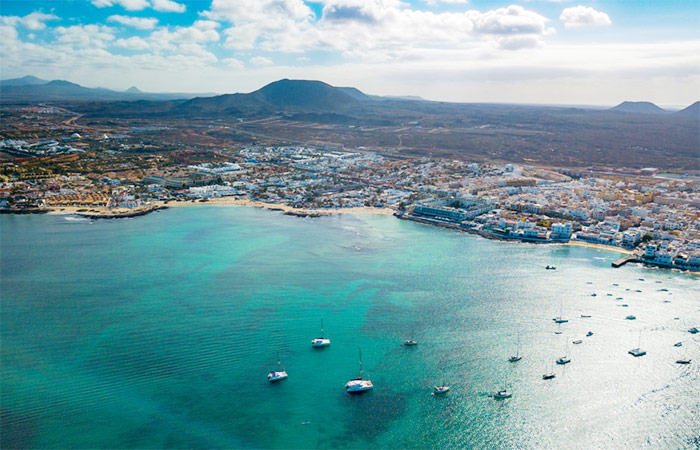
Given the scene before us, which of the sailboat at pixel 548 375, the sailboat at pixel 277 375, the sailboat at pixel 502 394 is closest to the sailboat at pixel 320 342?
the sailboat at pixel 277 375

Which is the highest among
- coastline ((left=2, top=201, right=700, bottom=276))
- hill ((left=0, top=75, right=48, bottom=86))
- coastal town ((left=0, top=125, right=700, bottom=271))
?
hill ((left=0, top=75, right=48, bottom=86))

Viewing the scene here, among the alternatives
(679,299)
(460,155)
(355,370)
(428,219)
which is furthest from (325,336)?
(460,155)

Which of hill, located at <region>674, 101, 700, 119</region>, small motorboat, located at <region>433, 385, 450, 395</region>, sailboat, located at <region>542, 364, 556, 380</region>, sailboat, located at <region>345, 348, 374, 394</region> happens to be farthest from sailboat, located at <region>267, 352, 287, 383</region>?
hill, located at <region>674, 101, 700, 119</region>

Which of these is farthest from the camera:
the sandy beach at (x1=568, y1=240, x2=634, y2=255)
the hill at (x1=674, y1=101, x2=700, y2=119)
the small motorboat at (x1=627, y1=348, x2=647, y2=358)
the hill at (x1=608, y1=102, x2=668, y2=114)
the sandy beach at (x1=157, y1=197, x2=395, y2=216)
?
the hill at (x1=608, y1=102, x2=668, y2=114)

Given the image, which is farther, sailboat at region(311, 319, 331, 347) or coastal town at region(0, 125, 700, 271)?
coastal town at region(0, 125, 700, 271)

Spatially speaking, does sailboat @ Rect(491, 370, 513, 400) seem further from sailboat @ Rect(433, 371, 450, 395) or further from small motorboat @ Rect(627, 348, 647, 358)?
small motorboat @ Rect(627, 348, 647, 358)

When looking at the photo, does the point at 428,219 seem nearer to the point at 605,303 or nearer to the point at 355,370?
the point at 605,303

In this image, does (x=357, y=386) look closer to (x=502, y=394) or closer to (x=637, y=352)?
(x=502, y=394)
